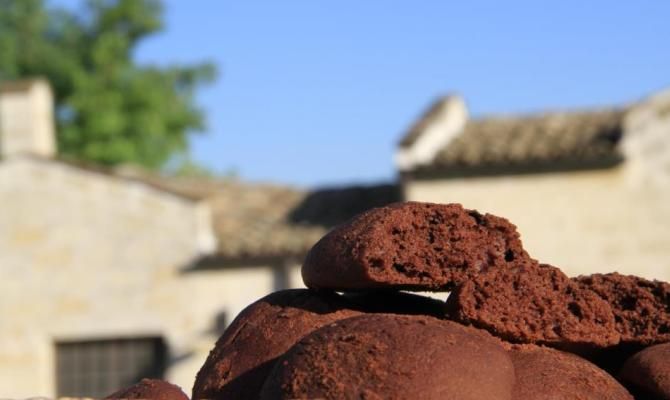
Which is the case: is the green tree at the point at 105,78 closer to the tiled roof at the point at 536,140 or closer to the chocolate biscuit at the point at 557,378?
the tiled roof at the point at 536,140

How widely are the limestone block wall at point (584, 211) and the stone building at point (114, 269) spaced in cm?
280

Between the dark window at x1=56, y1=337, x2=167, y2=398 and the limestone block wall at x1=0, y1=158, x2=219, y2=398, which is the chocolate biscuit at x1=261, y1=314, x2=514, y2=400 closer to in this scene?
the limestone block wall at x1=0, y1=158, x2=219, y2=398

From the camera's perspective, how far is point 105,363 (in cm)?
2178

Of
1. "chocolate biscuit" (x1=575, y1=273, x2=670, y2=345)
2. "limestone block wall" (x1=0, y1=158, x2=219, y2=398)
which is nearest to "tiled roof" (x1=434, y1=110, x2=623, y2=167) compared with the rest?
"limestone block wall" (x1=0, y1=158, x2=219, y2=398)

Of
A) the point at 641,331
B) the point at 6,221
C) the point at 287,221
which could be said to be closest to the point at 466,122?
the point at 287,221

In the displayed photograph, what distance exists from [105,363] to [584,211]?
7.78 meters

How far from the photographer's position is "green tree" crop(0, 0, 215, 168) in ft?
122

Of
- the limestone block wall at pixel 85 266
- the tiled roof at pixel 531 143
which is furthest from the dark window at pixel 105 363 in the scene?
the tiled roof at pixel 531 143

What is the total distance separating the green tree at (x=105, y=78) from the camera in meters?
37.2

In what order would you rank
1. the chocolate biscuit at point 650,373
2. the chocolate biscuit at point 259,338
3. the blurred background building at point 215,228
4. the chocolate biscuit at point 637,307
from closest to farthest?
1. the chocolate biscuit at point 650,373
2. the chocolate biscuit at point 259,338
3. the chocolate biscuit at point 637,307
4. the blurred background building at point 215,228

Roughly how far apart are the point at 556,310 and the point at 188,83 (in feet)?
122

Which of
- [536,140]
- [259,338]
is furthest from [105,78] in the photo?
[259,338]

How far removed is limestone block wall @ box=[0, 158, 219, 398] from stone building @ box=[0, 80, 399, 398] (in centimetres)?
2

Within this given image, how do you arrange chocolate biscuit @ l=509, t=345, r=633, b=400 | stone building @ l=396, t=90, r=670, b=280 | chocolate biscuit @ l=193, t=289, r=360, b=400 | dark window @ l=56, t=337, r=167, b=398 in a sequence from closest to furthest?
chocolate biscuit @ l=509, t=345, r=633, b=400
chocolate biscuit @ l=193, t=289, r=360, b=400
stone building @ l=396, t=90, r=670, b=280
dark window @ l=56, t=337, r=167, b=398
